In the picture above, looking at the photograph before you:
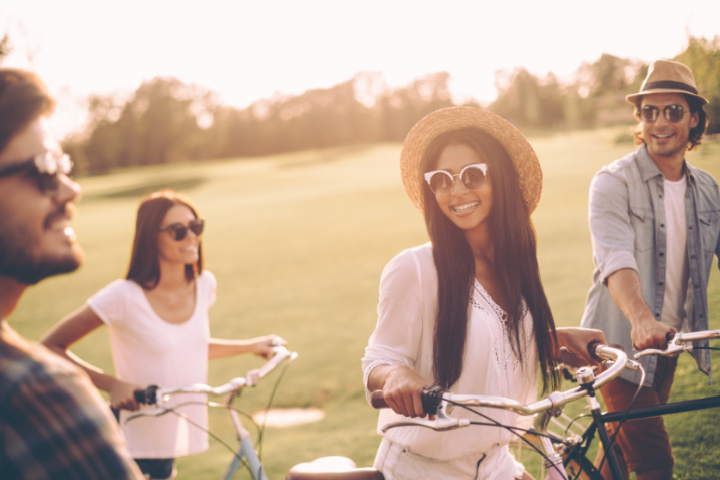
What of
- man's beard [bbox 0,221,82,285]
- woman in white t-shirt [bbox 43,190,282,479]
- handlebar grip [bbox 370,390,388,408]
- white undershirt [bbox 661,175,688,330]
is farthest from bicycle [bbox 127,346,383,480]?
white undershirt [bbox 661,175,688,330]

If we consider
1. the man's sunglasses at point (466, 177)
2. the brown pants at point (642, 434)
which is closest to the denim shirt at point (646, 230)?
the brown pants at point (642, 434)

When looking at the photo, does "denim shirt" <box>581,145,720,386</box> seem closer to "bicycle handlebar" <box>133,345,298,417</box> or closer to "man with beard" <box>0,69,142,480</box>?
"bicycle handlebar" <box>133,345,298,417</box>

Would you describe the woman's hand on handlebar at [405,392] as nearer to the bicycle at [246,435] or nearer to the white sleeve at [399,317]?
the white sleeve at [399,317]

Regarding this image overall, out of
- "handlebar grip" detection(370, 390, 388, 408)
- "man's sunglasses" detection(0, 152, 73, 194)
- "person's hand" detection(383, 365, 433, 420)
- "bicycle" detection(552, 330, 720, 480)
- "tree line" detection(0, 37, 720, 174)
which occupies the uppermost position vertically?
"tree line" detection(0, 37, 720, 174)

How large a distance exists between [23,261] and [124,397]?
183cm

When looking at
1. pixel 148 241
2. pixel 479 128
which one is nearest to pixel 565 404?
pixel 479 128

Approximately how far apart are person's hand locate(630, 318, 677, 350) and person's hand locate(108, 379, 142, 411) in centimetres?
239

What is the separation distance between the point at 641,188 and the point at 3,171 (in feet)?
10.3

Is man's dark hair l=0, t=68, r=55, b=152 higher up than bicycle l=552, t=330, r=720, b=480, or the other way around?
man's dark hair l=0, t=68, r=55, b=152

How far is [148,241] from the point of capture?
3.87m

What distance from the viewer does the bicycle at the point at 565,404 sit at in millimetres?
1771

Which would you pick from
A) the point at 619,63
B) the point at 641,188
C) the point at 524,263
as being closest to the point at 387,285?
the point at 524,263

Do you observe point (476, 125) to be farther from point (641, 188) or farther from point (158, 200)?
point (158, 200)

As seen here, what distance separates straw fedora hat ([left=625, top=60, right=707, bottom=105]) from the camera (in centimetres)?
327
